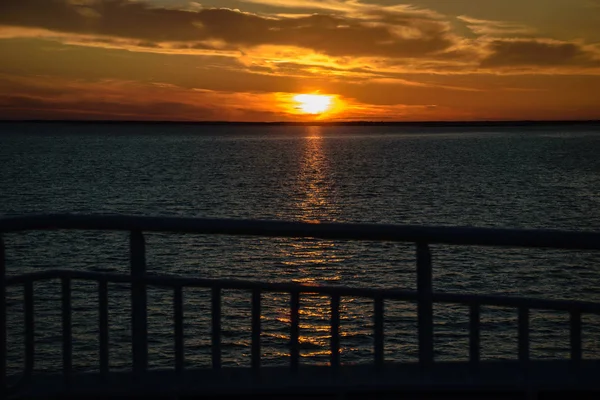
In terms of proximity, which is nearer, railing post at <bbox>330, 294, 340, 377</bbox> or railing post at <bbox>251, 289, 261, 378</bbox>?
railing post at <bbox>330, 294, 340, 377</bbox>

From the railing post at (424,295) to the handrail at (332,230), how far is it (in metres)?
0.09

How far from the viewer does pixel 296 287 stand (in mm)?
4391

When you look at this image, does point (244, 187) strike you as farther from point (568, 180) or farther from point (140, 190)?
point (568, 180)

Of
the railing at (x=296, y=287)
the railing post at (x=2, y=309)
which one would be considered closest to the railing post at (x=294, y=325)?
the railing at (x=296, y=287)

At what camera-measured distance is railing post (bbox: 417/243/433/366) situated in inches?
166

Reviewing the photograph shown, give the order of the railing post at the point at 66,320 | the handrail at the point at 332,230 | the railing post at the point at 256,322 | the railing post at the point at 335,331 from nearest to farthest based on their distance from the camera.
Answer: the handrail at the point at 332,230 < the railing post at the point at 335,331 < the railing post at the point at 256,322 < the railing post at the point at 66,320

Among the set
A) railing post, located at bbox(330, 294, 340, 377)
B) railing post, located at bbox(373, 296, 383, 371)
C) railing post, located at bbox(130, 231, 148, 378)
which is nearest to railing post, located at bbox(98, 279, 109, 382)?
railing post, located at bbox(130, 231, 148, 378)

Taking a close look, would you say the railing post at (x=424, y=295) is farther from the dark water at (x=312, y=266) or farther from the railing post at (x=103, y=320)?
the dark water at (x=312, y=266)

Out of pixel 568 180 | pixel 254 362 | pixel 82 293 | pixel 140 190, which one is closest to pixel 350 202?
pixel 140 190

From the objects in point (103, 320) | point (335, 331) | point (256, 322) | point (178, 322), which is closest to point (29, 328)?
point (103, 320)

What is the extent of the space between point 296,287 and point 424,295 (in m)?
0.71

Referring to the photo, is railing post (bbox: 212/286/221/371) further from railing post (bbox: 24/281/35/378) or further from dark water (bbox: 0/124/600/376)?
dark water (bbox: 0/124/600/376)

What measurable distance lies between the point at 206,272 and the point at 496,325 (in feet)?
40.7

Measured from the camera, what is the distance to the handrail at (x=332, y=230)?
4.02 meters
